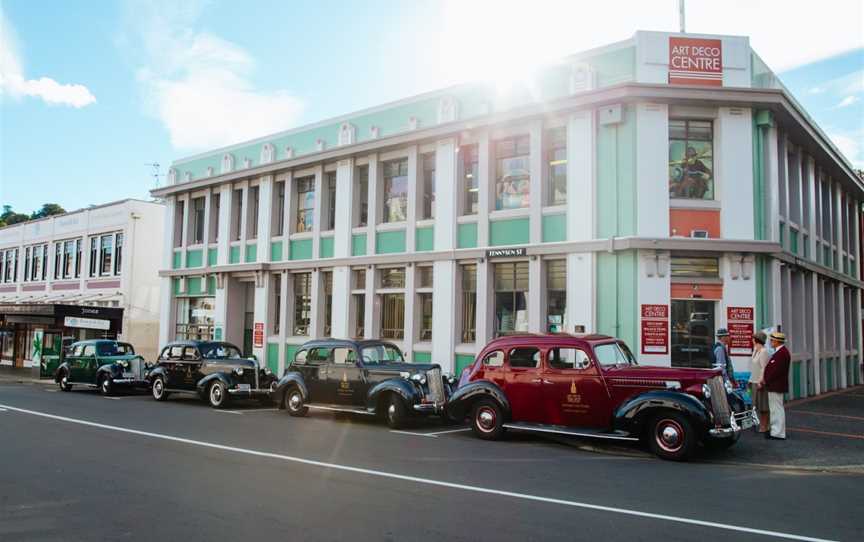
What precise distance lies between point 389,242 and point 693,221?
29.6ft

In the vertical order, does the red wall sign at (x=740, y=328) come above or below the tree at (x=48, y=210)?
below

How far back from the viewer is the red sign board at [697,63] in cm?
1625

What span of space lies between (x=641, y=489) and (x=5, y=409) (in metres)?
14.5

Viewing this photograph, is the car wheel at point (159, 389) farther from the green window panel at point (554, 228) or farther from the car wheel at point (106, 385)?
the green window panel at point (554, 228)

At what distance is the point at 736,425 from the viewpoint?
1002 centimetres

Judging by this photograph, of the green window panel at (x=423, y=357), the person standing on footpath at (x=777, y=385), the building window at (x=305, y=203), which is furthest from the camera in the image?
the building window at (x=305, y=203)

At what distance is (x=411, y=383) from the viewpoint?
1345 centimetres

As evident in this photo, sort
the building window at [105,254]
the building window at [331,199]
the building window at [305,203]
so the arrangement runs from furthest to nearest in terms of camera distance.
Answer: the building window at [105,254] < the building window at [305,203] < the building window at [331,199]

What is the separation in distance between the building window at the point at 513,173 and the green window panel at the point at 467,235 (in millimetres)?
906

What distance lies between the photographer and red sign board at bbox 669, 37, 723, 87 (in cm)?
1625

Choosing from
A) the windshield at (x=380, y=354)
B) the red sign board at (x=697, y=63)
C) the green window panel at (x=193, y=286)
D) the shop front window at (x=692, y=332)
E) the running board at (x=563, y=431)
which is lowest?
the running board at (x=563, y=431)

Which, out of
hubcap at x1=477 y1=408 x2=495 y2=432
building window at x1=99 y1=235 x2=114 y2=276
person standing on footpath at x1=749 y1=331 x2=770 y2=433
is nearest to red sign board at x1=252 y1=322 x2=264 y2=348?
building window at x1=99 y1=235 x2=114 y2=276

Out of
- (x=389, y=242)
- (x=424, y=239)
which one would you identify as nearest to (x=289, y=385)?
(x=424, y=239)

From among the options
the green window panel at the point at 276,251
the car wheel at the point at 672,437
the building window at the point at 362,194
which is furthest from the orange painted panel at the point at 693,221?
the green window panel at the point at 276,251
